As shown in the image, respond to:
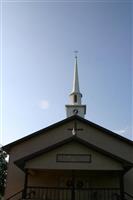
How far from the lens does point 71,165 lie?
16.0 meters

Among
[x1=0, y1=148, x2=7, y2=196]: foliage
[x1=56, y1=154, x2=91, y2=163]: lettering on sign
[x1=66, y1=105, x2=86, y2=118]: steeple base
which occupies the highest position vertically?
[x1=66, y1=105, x2=86, y2=118]: steeple base

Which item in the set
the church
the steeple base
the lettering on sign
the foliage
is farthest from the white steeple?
the lettering on sign

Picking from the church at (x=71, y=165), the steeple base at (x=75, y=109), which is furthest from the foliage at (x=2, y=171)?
the church at (x=71, y=165)

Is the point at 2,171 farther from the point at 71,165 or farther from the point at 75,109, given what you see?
the point at 71,165

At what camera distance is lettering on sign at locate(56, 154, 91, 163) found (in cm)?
1614

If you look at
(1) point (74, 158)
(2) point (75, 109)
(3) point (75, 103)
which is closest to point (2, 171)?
(2) point (75, 109)

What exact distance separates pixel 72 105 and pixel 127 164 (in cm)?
1673

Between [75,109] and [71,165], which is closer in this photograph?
[71,165]

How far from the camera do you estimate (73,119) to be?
2194 cm

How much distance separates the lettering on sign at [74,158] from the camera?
53.0ft

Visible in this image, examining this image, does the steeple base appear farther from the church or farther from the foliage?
the foliage

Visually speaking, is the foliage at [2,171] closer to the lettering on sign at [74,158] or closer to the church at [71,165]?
the church at [71,165]

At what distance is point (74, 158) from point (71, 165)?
0.46 meters

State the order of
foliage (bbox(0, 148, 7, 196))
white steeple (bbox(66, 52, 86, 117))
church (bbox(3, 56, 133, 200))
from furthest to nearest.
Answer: foliage (bbox(0, 148, 7, 196))
white steeple (bbox(66, 52, 86, 117))
church (bbox(3, 56, 133, 200))
